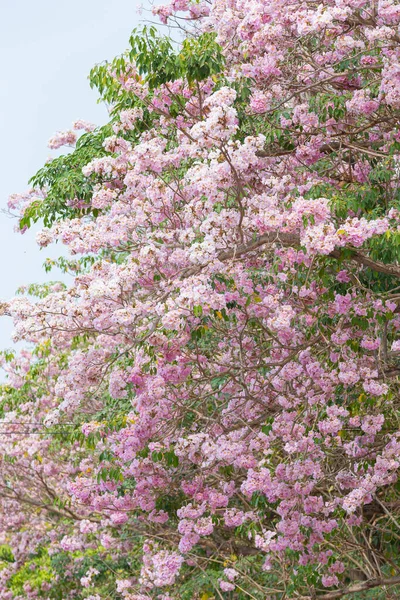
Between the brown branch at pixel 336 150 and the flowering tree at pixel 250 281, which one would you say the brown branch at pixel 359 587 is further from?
the brown branch at pixel 336 150

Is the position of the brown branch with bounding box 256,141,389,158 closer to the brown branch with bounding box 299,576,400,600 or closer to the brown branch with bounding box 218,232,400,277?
the brown branch with bounding box 218,232,400,277

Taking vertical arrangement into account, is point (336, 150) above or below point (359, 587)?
above

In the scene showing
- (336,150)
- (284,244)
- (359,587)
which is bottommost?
(359,587)

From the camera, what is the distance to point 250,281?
263 inches

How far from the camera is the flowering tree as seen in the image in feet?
21.0

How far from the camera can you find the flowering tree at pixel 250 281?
6.40 m

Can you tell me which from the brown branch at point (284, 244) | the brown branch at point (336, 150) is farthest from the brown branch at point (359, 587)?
the brown branch at point (336, 150)

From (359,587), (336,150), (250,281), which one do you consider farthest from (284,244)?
(359,587)

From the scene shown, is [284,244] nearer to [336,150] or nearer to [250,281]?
[250,281]

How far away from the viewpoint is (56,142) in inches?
387

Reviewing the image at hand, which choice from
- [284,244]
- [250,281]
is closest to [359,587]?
[250,281]

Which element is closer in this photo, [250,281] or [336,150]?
[250,281]

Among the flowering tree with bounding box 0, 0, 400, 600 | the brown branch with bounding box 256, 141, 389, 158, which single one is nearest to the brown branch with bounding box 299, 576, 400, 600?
the flowering tree with bounding box 0, 0, 400, 600

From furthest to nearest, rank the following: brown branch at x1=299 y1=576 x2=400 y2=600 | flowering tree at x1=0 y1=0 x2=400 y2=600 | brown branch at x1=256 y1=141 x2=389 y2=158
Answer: brown branch at x1=299 y1=576 x2=400 y2=600 → brown branch at x1=256 y1=141 x2=389 y2=158 → flowering tree at x1=0 y1=0 x2=400 y2=600
